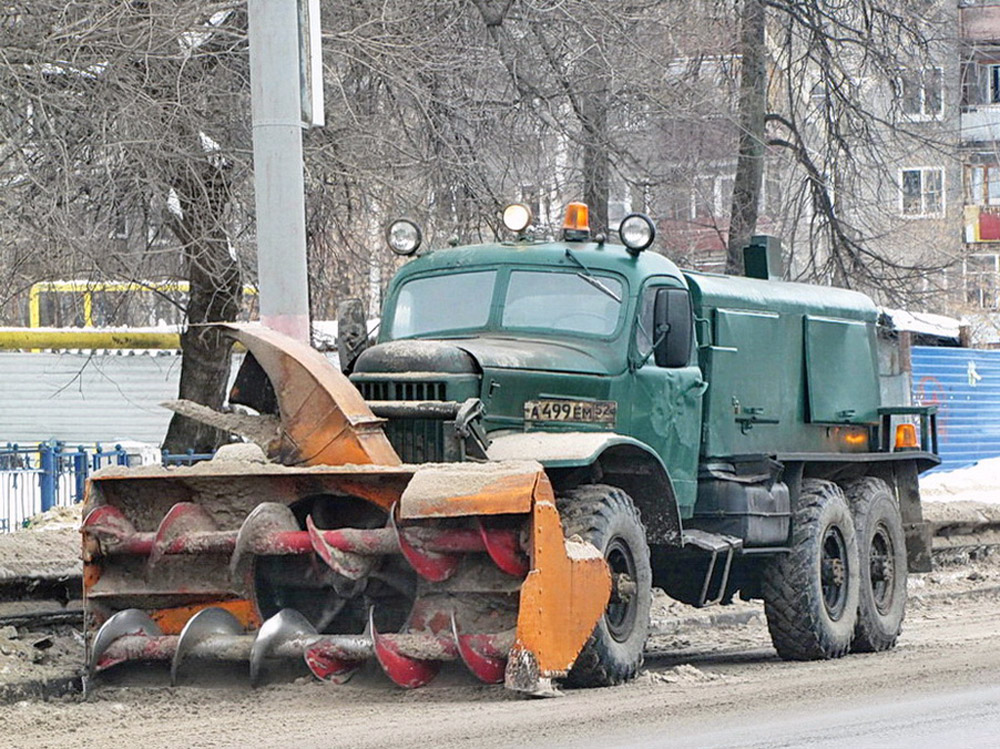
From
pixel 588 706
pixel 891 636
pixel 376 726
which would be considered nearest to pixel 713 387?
pixel 891 636

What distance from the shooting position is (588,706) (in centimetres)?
890

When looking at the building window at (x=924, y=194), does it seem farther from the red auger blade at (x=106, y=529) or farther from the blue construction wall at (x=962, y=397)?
the red auger blade at (x=106, y=529)

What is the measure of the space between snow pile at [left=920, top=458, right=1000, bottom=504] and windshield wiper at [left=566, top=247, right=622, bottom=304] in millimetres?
13527

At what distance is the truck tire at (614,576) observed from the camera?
975 centimetres

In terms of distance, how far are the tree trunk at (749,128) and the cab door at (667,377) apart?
1126 cm

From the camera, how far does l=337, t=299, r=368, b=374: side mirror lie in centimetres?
1162

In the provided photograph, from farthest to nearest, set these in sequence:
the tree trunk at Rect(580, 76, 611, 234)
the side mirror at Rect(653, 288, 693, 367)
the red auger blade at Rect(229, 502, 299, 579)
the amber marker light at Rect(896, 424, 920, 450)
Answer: the tree trunk at Rect(580, 76, 611, 234)
the amber marker light at Rect(896, 424, 920, 450)
the side mirror at Rect(653, 288, 693, 367)
the red auger blade at Rect(229, 502, 299, 579)

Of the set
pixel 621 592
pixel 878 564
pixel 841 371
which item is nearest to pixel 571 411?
pixel 621 592

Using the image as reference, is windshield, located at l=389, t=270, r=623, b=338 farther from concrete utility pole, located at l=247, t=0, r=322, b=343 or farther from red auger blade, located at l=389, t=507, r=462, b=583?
red auger blade, located at l=389, t=507, r=462, b=583

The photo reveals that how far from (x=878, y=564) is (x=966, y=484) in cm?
1361

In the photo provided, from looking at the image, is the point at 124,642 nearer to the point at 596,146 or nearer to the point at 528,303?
the point at 528,303

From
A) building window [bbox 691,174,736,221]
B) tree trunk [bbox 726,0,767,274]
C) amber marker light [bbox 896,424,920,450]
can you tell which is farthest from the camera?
building window [bbox 691,174,736,221]

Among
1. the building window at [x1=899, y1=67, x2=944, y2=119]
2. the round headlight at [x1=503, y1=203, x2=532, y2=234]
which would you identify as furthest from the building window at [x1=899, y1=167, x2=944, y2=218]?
the round headlight at [x1=503, y1=203, x2=532, y2=234]

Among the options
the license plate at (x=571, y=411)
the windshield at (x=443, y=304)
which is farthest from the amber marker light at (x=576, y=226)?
the license plate at (x=571, y=411)
